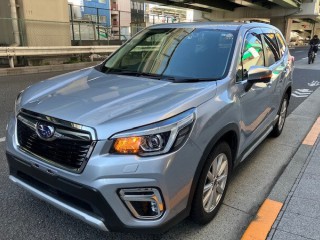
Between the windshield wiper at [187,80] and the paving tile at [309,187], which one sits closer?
the windshield wiper at [187,80]

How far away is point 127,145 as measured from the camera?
2232mm

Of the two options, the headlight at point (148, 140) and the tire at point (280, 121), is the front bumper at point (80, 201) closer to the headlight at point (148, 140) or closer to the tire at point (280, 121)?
the headlight at point (148, 140)

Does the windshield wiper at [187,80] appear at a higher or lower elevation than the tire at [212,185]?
higher

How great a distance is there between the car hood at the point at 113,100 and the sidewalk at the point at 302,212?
4.41 ft

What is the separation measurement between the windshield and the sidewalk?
1454 millimetres

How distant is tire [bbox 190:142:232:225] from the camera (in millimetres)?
2633

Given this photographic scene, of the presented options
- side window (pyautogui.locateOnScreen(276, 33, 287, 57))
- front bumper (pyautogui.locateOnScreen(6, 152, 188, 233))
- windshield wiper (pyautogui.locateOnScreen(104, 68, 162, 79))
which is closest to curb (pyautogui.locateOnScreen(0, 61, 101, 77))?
windshield wiper (pyautogui.locateOnScreen(104, 68, 162, 79))

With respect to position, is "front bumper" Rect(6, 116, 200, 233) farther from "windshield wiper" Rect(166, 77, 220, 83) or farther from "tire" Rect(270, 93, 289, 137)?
"tire" Rect(270, 93, 289, 137)

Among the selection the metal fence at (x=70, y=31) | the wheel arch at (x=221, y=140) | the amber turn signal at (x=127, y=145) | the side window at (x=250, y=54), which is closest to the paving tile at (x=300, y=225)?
the wheel arch at (x=221, y=140)

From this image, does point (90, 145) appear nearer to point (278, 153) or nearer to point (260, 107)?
point (260, 107)

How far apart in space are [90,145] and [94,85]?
99cm

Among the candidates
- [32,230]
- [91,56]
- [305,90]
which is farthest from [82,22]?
[32,230]

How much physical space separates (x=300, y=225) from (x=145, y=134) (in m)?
1.75

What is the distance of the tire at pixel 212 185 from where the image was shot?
2.63m
